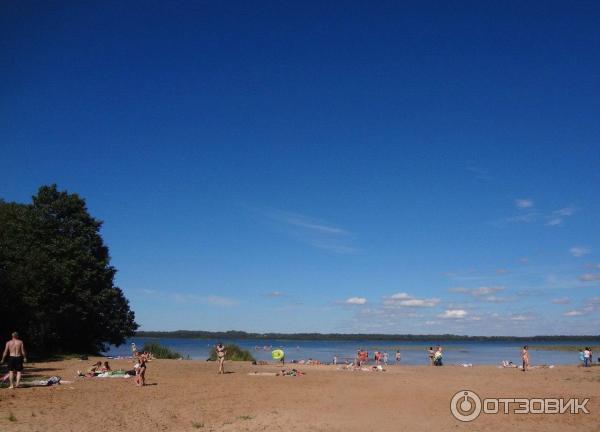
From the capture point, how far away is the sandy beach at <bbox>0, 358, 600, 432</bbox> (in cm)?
1256

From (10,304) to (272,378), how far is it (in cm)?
1565

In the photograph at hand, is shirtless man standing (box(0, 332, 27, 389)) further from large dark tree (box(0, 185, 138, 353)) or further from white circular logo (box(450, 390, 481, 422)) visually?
white circular logo (box(450, 390, 481, 422))

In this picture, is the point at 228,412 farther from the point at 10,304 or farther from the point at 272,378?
the point at 10,304

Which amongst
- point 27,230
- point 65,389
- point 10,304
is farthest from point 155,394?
point 27,230

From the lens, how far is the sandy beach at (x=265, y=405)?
12.6 metres

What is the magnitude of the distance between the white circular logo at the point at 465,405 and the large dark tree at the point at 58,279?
2391 cm
